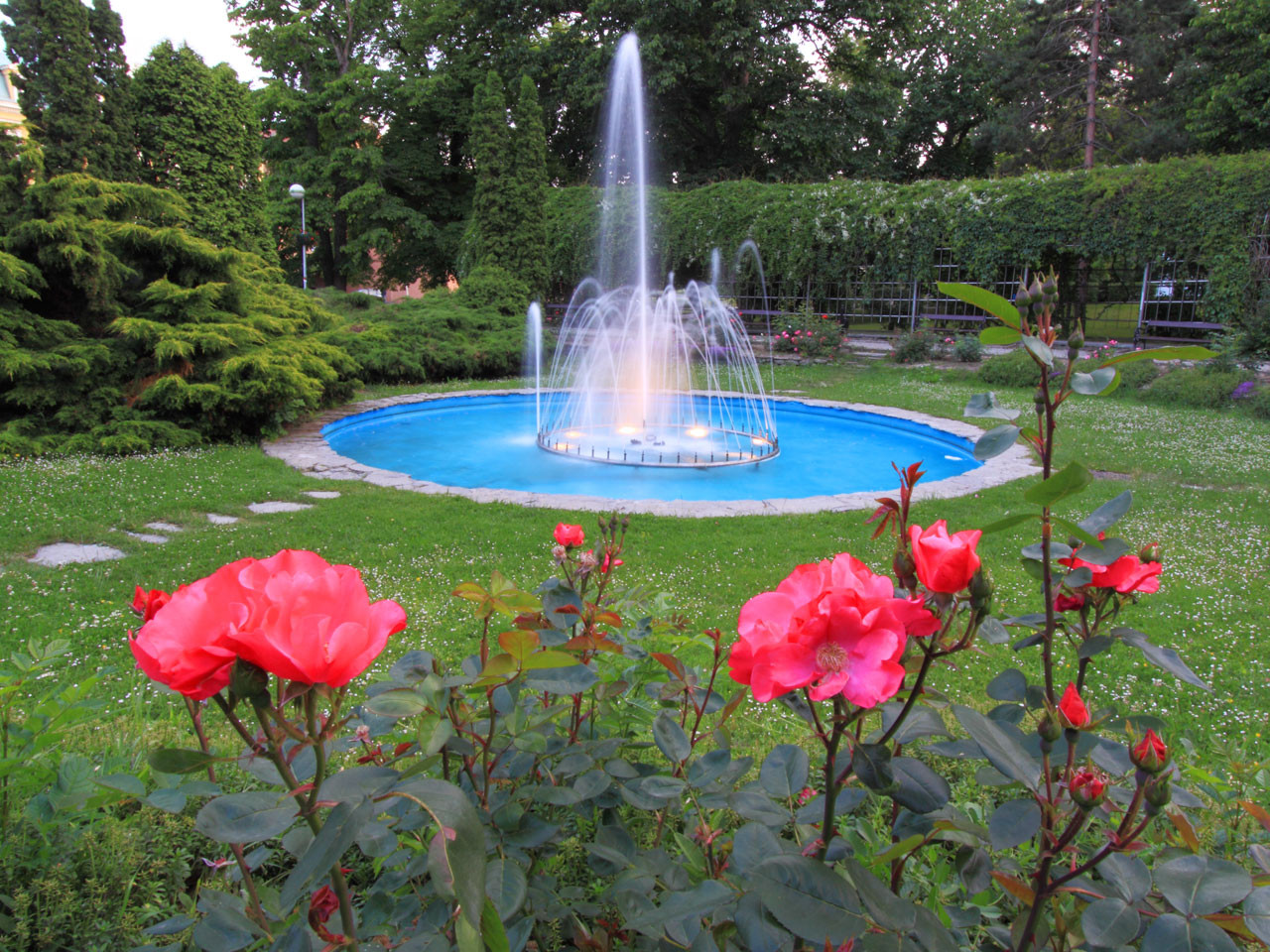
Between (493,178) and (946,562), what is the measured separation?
16.6m

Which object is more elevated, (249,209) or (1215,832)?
(249,209)

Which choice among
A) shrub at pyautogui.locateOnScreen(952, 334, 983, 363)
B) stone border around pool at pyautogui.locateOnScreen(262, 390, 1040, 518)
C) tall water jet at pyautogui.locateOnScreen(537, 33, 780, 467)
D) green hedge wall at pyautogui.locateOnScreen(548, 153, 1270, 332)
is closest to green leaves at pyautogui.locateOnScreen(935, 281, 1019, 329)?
stone border around pool at pyautogui.locateOnScreen(262, 390, 1040, 518)

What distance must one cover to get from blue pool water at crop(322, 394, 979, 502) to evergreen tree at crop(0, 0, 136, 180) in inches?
226

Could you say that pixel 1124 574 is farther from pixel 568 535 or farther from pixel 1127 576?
pixel 568 535

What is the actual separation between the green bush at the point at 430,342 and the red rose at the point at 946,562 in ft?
34.0

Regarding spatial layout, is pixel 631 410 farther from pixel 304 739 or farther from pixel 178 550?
pixel 304 739

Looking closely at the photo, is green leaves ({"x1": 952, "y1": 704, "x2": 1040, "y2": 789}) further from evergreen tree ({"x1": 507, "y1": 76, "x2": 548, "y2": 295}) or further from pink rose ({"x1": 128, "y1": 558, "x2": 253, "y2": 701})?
evergreen tree ({"x1": 507, "y1": 76, "x2": 548, "y2": 295})

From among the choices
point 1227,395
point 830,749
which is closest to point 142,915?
point 830,749

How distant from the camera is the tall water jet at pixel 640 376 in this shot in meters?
8.48

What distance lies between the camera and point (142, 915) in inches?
51.5

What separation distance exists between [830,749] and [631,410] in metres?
9.57

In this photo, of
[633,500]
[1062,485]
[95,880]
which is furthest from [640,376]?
[1062,485]

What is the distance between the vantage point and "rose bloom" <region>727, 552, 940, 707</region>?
2.16ft

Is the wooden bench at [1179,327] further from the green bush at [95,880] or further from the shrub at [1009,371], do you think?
the green bush at [95,880]
